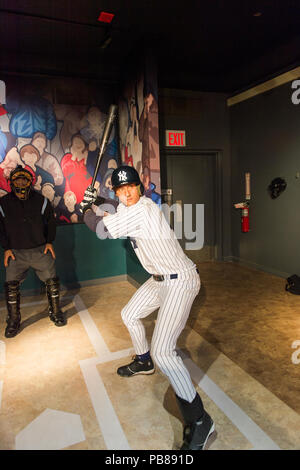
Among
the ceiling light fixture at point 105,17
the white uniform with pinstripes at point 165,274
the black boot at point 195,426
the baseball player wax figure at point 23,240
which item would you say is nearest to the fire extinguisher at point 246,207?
the ceiling light fixture at point 105,17

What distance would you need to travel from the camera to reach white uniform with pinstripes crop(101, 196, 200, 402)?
6.53ft

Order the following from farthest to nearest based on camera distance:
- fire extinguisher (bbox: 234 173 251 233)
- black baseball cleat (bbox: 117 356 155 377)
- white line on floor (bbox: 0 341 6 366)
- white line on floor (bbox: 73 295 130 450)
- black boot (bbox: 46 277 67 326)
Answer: fire extinguisher (bbox: 234 173 251 233)
black boot (bbox: 46 277 67 326)
white line on floor (bbox: 0 341 6 366)
black baseball cleat (bbox: 117 356 155 377)
white line on floor (bbox: 73 295 130 450)

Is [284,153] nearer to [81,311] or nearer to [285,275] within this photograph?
[285,275]

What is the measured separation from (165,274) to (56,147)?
152 inches

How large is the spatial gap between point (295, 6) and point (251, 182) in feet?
9.44

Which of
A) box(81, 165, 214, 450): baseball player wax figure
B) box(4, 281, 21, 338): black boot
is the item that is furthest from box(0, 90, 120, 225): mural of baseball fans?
box(81, 165, 214, 450): baseball player wax figure

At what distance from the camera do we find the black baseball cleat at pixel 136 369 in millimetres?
2744

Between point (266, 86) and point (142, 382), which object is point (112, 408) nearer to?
point (142, 382)

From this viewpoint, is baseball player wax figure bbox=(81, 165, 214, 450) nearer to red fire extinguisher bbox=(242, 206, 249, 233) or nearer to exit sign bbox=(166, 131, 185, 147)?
exit sign bbox=(166, 131, 185, 147)

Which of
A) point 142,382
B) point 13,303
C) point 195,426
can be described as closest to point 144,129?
point 13,303

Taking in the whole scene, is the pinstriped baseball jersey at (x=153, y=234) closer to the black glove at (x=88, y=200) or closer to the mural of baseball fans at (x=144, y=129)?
the black glove at (x=88, y=200)

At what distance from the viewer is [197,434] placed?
6.28 ft

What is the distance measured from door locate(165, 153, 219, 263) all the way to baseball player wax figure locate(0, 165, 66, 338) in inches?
Result: 117

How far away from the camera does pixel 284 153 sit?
5.28 metres
